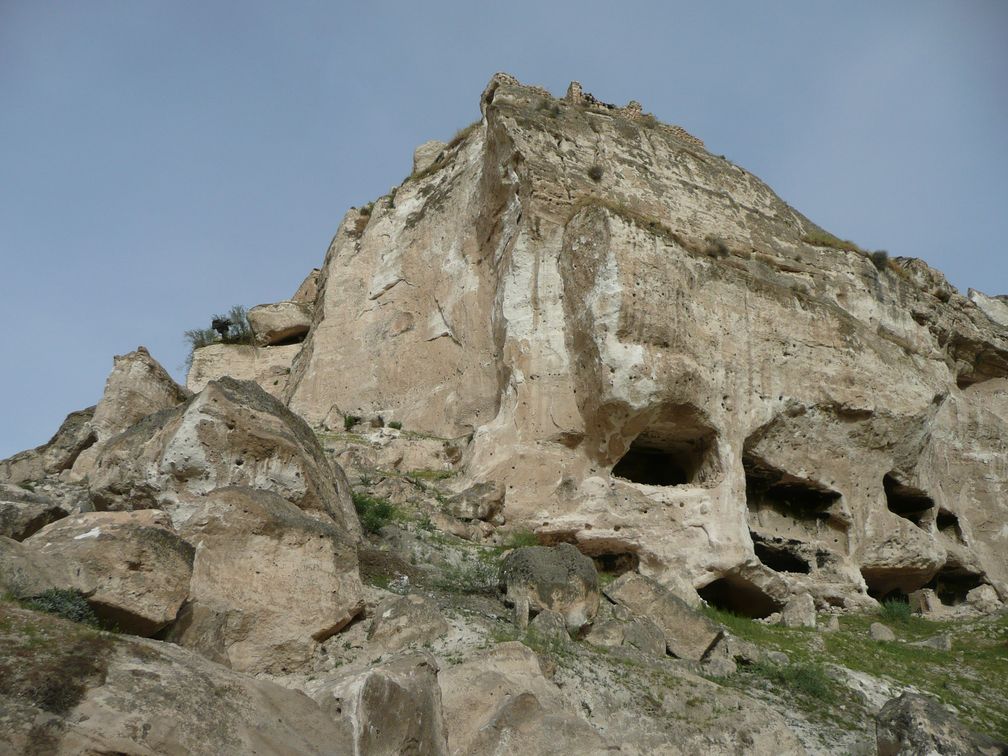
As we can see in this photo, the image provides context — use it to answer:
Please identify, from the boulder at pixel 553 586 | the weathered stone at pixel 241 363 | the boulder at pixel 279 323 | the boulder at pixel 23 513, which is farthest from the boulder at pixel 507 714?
the boulder at pixel 279 323

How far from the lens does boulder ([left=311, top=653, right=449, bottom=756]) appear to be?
679cm

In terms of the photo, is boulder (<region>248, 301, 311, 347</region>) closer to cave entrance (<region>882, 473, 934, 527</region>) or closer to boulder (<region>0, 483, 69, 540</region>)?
cave entrance (<region>882, 473, 934, 527</region>)

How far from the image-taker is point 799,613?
14719mm

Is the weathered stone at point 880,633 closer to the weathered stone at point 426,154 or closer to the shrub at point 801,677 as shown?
the shrub at point 801,677

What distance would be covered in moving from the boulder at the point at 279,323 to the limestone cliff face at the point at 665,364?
373 centimetres

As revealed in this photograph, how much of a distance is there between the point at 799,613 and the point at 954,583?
305 inches

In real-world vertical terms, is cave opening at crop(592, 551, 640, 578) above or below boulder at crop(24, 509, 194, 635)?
above

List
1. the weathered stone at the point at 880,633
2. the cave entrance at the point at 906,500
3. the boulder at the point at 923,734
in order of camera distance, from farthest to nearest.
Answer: the cave entrance at the point at 906,500, the weathered stone at the point at 880,633, the boulder at the point at 923,734

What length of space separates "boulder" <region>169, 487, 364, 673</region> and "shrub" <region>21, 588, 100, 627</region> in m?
0.82

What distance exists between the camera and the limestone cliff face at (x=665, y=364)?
15.9 meters

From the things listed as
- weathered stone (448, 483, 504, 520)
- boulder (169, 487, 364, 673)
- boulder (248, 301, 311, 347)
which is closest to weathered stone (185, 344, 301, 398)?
boulder (248, 301, 311, 347)

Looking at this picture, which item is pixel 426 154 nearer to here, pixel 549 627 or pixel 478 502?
pixel 478 502

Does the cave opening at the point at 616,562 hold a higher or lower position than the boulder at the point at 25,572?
higher

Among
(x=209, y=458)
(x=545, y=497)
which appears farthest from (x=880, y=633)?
(x=209, y=458)
